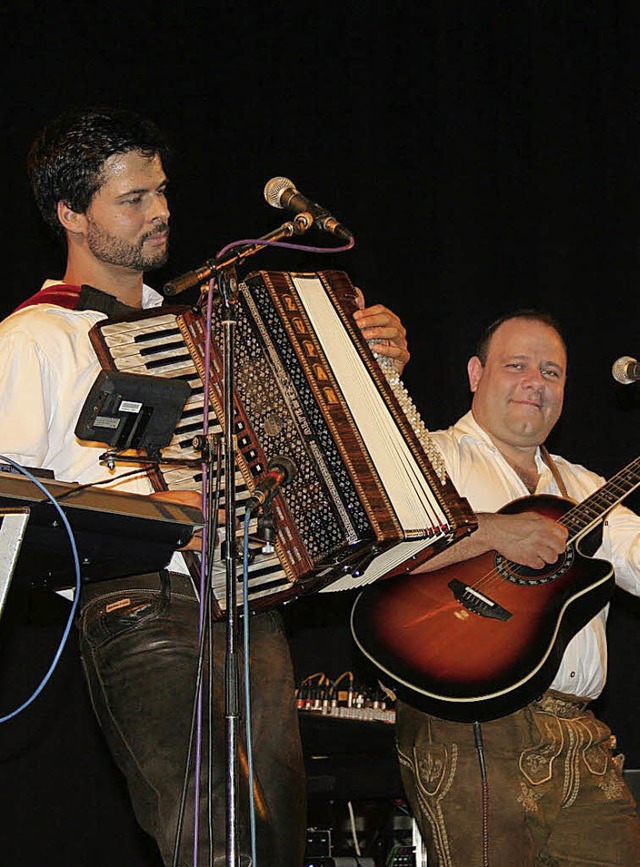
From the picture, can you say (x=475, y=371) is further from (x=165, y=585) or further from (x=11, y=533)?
(x=11, y=533)

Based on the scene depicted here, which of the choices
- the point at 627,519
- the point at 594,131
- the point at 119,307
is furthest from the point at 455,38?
the point at 119,307

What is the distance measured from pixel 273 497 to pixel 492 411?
1695mm

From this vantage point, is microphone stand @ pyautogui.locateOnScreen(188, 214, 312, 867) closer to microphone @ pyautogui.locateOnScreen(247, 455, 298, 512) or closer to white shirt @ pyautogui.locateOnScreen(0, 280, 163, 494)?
microphone @ pyautogui.locateOnScreen(247, 455, 298, 512)

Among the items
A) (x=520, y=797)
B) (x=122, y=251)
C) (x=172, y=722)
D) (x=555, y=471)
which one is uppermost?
(x=122, y=251)

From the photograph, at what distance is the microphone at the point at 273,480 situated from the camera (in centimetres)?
229

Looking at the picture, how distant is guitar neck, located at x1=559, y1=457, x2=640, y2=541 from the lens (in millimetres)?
3555

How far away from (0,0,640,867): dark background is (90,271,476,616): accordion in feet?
7.70

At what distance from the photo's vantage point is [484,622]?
334 centimetres

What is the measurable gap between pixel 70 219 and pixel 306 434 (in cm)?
104

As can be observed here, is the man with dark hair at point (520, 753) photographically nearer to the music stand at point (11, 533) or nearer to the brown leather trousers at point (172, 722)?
the brown leather trousers at point (172, 722)

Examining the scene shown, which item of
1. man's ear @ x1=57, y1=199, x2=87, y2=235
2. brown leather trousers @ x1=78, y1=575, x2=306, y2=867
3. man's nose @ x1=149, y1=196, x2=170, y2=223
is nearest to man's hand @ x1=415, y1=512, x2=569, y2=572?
brown leather trousers @ x1=78, y1=575, x2=306, y2=867

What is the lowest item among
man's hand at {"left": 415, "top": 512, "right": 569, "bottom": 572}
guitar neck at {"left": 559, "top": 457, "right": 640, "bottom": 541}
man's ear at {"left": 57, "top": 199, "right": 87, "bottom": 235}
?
man's hand at {"left": 415, "top": 512, "right": 569, "bottom": 572}

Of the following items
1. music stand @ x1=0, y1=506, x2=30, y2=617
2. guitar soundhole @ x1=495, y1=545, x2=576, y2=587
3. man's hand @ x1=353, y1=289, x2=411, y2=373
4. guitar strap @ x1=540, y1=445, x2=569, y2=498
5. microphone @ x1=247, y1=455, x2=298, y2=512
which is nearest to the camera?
music stand @ x1=0, y1=506, x2=30, y2=617

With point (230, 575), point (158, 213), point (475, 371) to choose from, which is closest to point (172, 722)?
point (230, 575)
